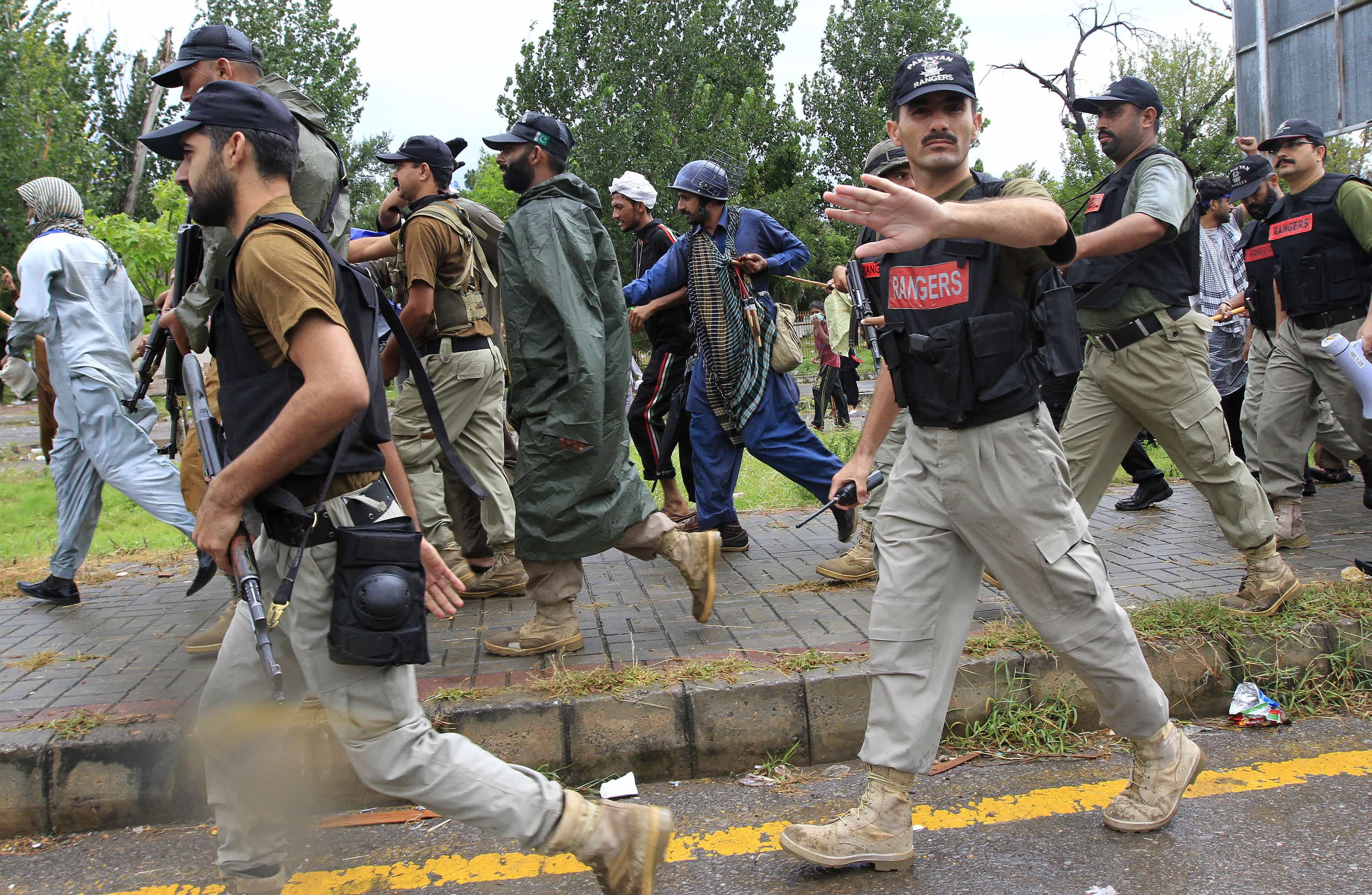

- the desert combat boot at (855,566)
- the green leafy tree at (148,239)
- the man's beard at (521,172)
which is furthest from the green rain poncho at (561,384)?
the green leafy tree at (148,239)

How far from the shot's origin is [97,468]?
204 inches

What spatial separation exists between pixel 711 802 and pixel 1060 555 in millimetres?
1291

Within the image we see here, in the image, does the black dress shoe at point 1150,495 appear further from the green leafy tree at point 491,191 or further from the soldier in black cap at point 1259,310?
the green leafy tree at point 491,191

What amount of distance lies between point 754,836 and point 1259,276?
4996 millimetres

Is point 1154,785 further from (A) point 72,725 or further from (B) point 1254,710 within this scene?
(A) point 72,725

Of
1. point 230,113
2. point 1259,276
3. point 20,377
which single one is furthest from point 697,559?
point 1259,276

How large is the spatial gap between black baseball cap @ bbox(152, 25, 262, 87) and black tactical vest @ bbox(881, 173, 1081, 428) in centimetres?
248

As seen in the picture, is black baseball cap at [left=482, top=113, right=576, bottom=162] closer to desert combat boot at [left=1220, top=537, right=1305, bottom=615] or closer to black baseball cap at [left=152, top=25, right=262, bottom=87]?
black baseball cap at [left=152, top=25, right=262, bottom=87]

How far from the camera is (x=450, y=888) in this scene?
2754 mm

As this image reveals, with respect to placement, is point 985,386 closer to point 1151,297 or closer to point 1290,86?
point 1151,297

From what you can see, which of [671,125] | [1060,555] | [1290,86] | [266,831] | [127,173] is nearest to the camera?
[266,831]

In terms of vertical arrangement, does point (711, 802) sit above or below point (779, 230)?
below

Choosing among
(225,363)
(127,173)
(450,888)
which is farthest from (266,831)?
(127,173)

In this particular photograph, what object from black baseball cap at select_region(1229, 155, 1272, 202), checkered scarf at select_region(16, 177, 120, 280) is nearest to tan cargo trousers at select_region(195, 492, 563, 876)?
checkered scarf at select_region(16, 177, 120, 280)
